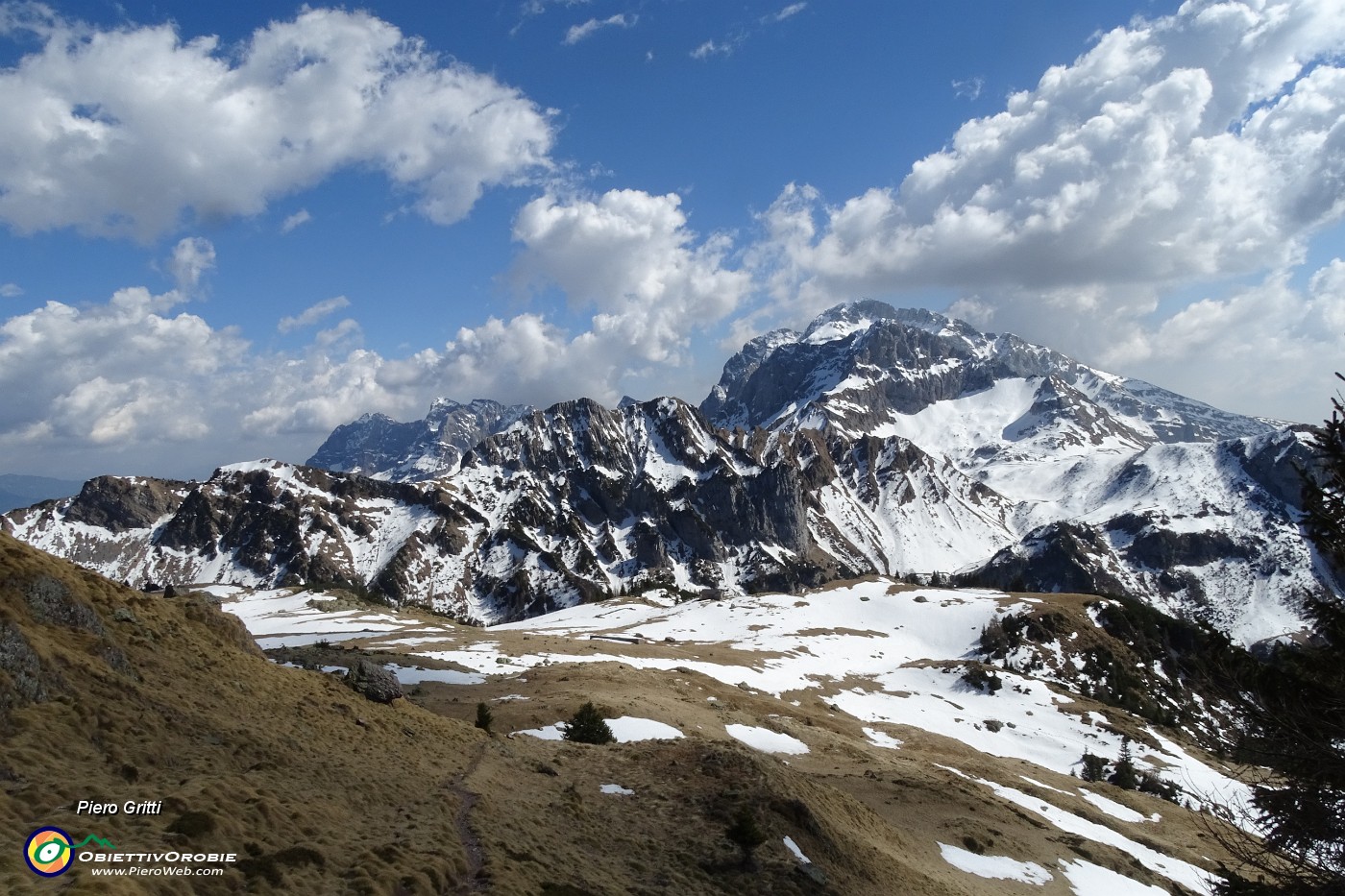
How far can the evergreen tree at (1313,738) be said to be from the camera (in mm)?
Answer: 12703

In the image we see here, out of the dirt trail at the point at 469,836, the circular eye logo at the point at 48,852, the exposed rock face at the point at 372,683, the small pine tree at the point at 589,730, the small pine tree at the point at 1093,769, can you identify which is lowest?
the small pine tree at the point at 1093,769

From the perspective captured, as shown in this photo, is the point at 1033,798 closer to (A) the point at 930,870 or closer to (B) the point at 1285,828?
(A) the point at 930,870

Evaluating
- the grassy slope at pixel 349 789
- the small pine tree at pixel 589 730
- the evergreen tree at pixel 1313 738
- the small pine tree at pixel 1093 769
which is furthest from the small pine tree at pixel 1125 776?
the evergreen tree at pixel 1313 738

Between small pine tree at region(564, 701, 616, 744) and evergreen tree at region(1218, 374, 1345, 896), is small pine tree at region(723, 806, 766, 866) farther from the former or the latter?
small pine tree at region(564, 701, 616, 744)

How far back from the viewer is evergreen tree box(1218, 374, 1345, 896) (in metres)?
12.7

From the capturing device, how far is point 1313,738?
1317cm

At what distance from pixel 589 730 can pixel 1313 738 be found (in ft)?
84.1

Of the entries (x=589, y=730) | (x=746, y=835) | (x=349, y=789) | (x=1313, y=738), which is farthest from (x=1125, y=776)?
(x=349, y=789)

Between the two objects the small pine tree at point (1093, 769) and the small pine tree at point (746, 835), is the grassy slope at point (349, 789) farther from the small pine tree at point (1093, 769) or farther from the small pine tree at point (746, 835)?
the small pine tree at point (1093, 769)

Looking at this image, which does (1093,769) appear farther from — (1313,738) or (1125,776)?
(1313,738)

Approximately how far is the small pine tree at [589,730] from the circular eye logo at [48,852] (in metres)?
21.4

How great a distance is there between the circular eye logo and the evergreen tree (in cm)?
2015

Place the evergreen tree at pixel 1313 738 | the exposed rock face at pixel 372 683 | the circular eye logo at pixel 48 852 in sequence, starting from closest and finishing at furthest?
1. the circular eye logo at pixel 48 852
2. the evergreen tree at pixel 1313 738
3. the exposed rock face at pixel 372 683

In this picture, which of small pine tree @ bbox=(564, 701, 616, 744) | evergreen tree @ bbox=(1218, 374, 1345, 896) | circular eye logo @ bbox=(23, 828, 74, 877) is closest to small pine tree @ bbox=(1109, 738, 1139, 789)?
small pine tree @ bbox=(564, 701, 616, 744)
